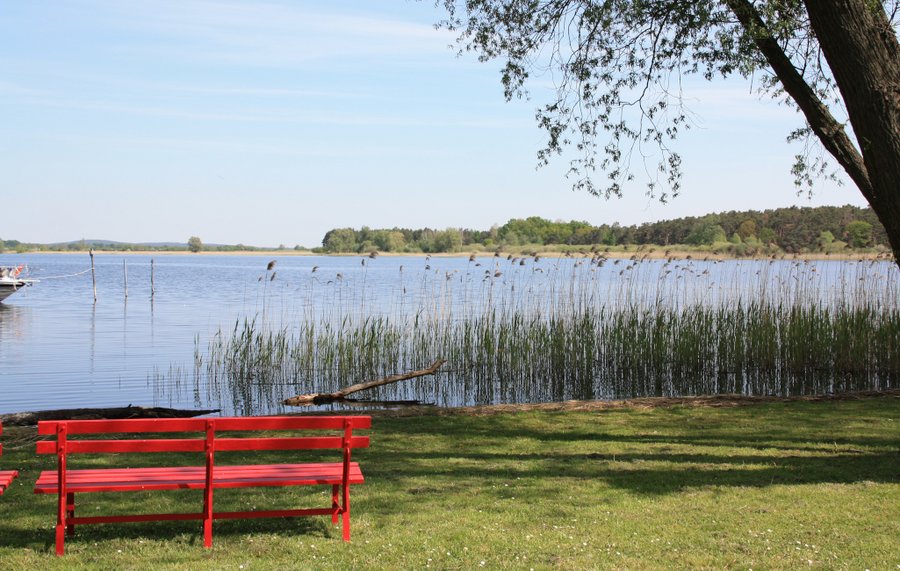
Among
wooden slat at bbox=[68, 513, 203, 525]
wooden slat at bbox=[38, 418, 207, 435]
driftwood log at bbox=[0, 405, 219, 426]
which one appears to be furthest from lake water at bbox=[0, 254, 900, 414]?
wooden slat at bbox=[38, 418, 207, 435]

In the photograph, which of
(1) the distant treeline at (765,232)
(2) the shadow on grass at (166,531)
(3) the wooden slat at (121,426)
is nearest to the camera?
(3) the wooden slat at (121,426)

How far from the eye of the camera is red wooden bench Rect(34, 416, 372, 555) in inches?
177

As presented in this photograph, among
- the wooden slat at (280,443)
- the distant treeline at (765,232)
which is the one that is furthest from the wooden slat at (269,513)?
the distant treeline at (765,232)

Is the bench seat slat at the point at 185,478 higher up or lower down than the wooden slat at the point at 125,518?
higher up

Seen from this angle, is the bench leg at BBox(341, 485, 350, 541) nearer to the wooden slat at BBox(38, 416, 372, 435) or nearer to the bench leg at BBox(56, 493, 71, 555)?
the wooden slat at BBox(38, 416, 372, 435)

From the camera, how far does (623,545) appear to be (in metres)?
4.77

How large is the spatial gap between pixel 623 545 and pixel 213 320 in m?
22.4

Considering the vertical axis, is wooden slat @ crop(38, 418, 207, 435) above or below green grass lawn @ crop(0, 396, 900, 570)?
above

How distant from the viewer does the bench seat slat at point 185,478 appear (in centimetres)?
455

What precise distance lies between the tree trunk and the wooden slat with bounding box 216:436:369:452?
160 inches

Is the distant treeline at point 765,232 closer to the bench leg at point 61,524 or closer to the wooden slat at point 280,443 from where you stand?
the wooden slat at point 280,443

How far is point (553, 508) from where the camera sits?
5613 millimetres

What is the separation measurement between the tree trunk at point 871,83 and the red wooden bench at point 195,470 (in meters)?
4.04

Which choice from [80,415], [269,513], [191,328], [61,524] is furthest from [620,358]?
[191,328]
